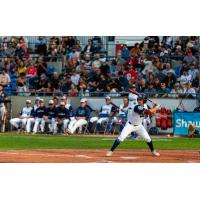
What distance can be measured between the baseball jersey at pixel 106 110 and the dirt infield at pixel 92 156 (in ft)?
14.8

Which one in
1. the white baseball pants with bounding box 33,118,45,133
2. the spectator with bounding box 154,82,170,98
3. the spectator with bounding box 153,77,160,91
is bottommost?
the white baseball pants with bounding box 33,118,45,133

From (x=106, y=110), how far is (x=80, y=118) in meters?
0.78

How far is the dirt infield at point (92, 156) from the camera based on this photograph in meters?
13.7

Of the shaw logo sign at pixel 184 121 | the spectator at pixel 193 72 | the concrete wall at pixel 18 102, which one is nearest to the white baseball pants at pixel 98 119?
the concrete wall at pixel 18 102

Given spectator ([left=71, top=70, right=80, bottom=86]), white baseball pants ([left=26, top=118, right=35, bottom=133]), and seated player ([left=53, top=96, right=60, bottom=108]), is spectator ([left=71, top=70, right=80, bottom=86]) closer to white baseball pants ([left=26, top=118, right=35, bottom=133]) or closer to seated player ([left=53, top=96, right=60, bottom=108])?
seated player ([left=53, top=96, right=60, bottom=108])

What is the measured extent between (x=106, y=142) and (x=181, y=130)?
2523mm

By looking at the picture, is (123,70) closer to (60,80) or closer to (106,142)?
(60,80)

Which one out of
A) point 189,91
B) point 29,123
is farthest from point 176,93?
point 29,123

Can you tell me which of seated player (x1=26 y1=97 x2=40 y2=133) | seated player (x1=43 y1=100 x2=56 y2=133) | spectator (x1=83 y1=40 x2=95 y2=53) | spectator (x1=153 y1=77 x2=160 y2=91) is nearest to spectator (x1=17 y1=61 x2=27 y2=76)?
seated player (x1=26 y1=97 x2=40 y2=133)

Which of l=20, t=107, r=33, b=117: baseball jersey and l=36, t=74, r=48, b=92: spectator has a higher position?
l=36, t=74, r=48, b=92: spectator

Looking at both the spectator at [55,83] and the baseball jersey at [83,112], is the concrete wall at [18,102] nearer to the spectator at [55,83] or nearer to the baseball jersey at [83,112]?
the spectator at [55,83]

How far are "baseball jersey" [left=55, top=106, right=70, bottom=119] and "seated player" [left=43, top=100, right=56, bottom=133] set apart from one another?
13cm

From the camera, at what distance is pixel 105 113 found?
2020cm

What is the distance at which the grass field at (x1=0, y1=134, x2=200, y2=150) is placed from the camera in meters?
16.5
